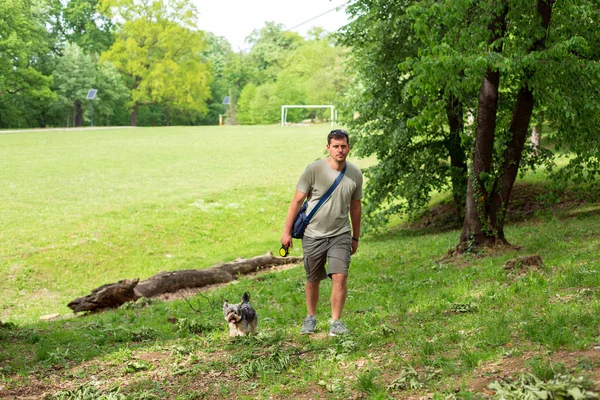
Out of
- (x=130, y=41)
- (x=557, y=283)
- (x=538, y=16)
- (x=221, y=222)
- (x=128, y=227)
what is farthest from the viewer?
(x=130, y=41)

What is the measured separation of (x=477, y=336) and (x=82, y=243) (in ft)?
63.5

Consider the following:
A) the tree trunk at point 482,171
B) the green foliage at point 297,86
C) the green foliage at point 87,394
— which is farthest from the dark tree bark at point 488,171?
the green foliage at point 297,86

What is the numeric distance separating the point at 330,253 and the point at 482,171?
23.6 feet

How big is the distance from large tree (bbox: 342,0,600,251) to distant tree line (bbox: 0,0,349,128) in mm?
41356

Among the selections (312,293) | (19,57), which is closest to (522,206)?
(312,293)

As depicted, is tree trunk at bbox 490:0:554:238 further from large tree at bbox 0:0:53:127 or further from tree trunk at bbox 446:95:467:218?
large tree at bbox 0:0:53:127

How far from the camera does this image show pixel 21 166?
1571 inches

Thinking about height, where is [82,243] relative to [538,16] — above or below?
below

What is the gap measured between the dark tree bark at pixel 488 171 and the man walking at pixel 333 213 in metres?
6.84

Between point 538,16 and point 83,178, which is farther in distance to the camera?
point 83,178

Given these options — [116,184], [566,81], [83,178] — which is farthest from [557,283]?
[83,178]

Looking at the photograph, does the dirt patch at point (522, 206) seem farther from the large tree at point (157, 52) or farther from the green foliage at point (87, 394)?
the large tree at point (157, 52)

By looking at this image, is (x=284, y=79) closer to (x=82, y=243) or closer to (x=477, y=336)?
(x=82, y=243)

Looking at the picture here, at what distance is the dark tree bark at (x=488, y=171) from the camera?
14000 millimetres
